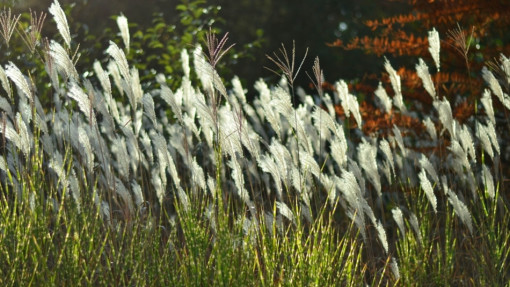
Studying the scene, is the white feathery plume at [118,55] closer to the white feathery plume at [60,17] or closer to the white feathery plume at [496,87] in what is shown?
the white feathery plume at [60,17]

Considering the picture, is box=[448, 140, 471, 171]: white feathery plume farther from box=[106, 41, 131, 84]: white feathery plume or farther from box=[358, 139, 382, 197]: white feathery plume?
box=[106, 41, 131, 84]: white feathery plume

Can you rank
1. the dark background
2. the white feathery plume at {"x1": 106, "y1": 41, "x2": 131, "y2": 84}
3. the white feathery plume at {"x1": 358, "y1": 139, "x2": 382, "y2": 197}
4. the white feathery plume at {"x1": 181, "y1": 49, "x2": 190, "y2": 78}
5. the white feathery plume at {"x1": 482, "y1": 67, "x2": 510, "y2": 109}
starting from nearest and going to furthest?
the white feathery plume at {"x1": 106, "y1": 41, "x2": 131, "y2": 84} → the white feathery plume at {"x1": 358, "y1": 139, "x2": 382, "y2": 197} → the white feathery plume at {"x1": 482, "y1": 67, "x2": 510, "y2": 109} → the white feathery plume at {"x1": 181, "y1": 49, "x2": 190, "y2": 78} → the dark background

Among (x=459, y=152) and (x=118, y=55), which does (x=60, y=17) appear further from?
(x=459, y=152)

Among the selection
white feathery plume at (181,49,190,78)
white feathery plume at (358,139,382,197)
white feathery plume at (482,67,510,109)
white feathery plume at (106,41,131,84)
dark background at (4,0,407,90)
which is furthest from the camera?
dark background at (4,0,407,90)

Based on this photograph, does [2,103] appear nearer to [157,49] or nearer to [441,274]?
[441,274]

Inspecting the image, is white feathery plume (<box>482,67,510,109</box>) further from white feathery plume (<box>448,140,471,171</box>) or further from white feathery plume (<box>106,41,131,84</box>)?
white feathery plume (<box>106,41,131,84</box>)

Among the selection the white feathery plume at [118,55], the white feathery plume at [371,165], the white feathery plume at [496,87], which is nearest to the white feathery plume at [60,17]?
the white feathery plume at [118,55]

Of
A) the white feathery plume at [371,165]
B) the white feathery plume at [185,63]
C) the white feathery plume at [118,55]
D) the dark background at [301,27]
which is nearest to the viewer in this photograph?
the white feathery plume at [118,55]

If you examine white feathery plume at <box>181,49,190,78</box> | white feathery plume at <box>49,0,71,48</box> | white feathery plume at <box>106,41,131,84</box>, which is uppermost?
white feathery plume at <box>181,49,190,78</box>

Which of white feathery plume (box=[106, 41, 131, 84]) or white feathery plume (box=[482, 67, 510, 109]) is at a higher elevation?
white feathery plume (box=[106, 41, 131, 84])

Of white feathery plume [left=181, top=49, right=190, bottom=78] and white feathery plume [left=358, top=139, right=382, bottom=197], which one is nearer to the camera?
white feathery plume [left=358, top=139, right=382, bottom=197]

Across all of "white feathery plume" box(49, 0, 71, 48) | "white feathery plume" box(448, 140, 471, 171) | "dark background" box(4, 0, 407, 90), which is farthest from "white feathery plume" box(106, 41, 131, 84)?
"dark background" box(4, 0, 407, 90)

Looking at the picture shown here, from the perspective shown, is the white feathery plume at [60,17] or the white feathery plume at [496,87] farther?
the white feathery plume at [496,87]

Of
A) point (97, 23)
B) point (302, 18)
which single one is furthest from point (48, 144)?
point (302, 18)
